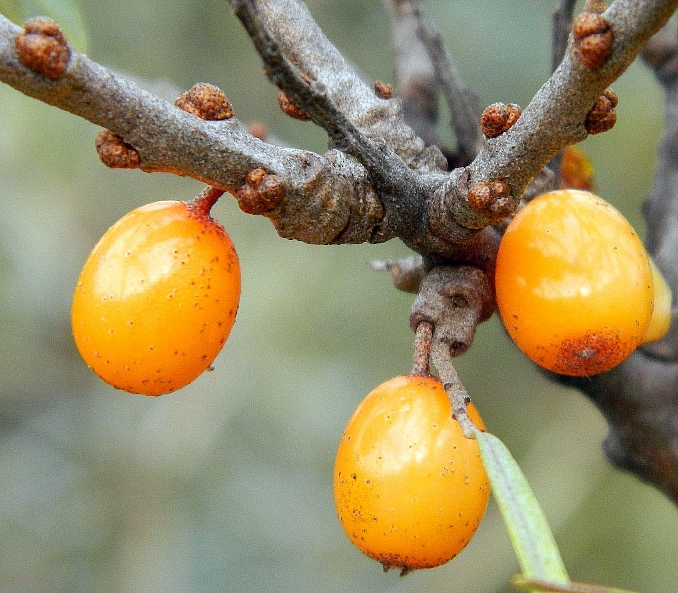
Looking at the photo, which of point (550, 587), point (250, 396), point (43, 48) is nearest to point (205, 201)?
point (43, 48)

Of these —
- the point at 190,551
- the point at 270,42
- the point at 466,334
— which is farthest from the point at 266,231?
the point at 270,42

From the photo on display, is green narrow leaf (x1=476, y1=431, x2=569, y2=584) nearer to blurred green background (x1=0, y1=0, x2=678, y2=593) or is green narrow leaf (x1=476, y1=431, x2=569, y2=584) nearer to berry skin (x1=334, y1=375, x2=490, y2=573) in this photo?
berry skin (x1=334, y1=375, x2=490, y2=573)

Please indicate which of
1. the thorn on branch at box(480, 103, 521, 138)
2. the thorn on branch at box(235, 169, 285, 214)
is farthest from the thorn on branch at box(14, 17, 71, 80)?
the thorn on branch at box(480, 103, 521, 138)

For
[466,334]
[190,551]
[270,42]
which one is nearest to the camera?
[270,42]

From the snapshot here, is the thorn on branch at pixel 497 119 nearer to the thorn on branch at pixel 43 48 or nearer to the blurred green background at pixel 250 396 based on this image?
the thorn on branch at pixel 43 48

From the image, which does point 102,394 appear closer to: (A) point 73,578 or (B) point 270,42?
(A) point 73,578

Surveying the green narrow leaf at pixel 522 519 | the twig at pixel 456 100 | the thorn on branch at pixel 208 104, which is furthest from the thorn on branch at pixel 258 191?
the twig at pixel 456 100
